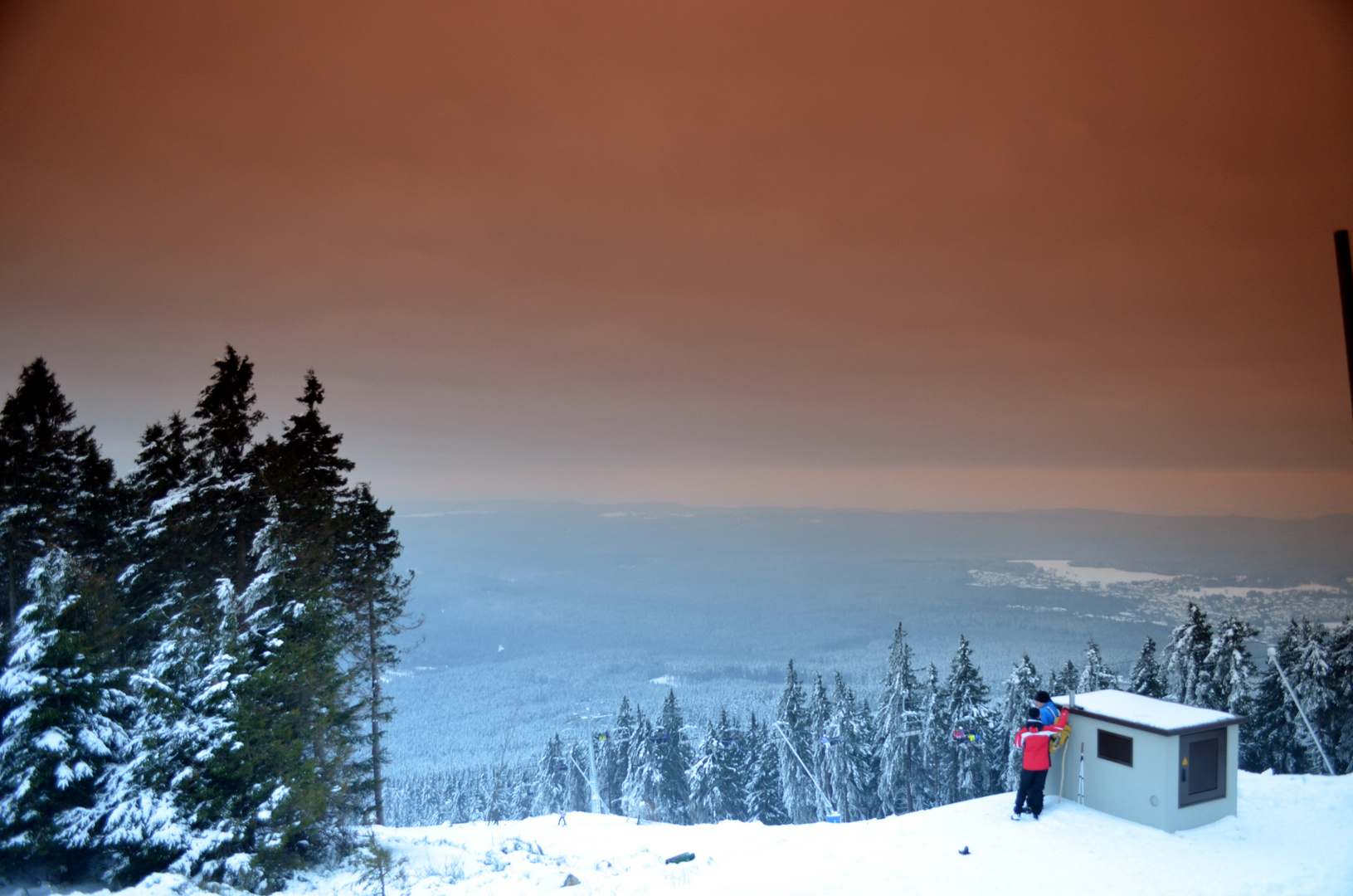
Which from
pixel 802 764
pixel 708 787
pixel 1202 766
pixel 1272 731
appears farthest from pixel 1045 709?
pixel 708 787

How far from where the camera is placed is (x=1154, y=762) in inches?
483

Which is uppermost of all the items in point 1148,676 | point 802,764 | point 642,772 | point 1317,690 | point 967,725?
point 1317,690

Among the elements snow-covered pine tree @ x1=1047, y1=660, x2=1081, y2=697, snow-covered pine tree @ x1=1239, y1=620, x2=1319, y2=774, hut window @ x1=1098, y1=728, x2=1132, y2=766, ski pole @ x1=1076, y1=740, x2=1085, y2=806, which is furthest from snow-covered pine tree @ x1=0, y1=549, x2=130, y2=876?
snow-covered pine tree @ x1=1239, y1=620, x2=1319, y2=774

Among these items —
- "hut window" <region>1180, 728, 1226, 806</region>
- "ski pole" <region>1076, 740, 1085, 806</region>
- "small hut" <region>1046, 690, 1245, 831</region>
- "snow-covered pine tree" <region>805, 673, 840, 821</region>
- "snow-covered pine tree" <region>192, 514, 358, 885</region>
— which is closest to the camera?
"snow-covered pine tree" <region>192, 514, 358, 885</region>

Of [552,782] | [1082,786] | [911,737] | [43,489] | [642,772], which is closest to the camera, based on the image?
[1082,786]

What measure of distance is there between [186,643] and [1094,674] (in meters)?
40.4

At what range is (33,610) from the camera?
11180mm

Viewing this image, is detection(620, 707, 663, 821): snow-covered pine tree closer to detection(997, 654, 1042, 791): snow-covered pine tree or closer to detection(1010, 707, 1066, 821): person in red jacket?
detection(997, 654, 1042, 791): snow-covered pine tree

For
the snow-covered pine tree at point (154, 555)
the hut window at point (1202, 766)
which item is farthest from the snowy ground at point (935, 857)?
the snow-covered pine tree at point (154, 555)

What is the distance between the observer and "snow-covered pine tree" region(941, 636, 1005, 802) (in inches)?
1519

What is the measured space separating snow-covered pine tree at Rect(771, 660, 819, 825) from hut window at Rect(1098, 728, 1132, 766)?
30727mm

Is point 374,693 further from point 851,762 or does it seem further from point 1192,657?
point 1192,657

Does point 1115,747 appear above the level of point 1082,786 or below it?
above

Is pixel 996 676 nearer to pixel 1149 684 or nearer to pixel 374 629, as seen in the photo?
pixel 1149 684
